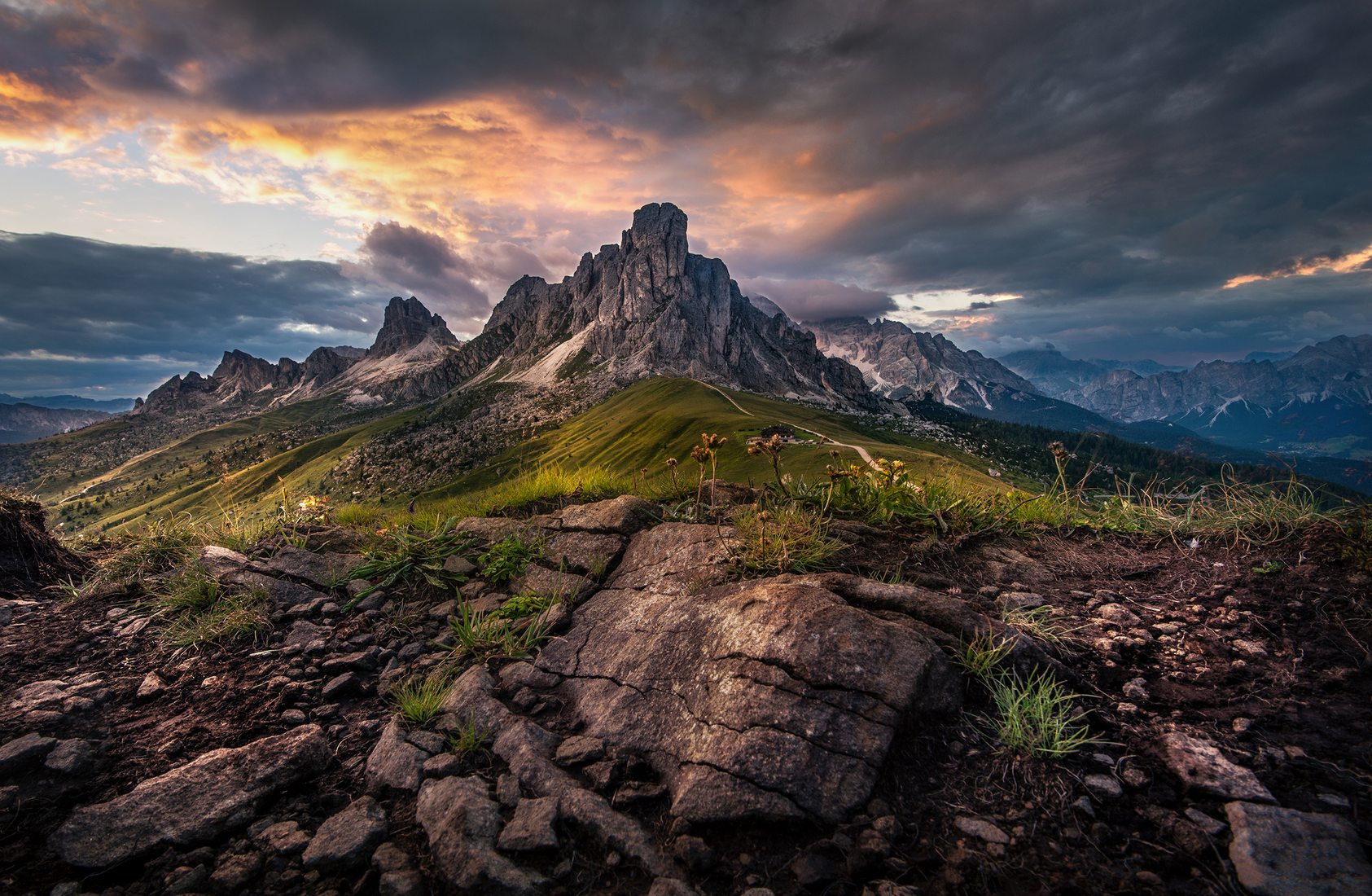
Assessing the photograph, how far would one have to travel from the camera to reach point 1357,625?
4.25m

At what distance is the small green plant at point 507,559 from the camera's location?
22.1 feet

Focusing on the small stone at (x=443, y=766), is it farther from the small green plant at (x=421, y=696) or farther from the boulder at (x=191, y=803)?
the boulder at (x=191, y=803)

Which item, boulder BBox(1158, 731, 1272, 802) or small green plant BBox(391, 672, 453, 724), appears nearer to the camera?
boulder BBox(1158, 731, 1272, 802)

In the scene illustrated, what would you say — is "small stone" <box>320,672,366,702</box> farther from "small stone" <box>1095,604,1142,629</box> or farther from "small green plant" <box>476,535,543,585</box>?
"small stone" <box>1095,604,1142,629</box>

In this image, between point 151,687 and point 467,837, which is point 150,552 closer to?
point 151,687

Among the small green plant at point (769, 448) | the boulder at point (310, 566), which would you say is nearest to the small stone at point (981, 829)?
the small green plant at point (769, 448)

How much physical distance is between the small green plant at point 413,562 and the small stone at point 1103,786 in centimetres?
654

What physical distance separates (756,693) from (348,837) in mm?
2907

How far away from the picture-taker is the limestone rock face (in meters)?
3.56

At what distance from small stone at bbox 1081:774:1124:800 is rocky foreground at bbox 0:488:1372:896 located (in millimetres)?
16

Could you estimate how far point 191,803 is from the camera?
3.58 metres

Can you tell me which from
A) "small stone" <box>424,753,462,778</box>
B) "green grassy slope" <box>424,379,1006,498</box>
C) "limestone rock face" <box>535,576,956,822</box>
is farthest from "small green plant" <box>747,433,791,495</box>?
"green grassy slope" <box>424,379,1006,498</box>

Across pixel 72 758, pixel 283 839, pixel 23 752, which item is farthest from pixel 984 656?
pixel 23 752

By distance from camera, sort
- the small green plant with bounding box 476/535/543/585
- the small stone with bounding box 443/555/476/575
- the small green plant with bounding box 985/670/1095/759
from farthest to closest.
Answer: the small stone with bounding box 443/555/476/575 < the small green plant with bounding box 476/535/543/585 < the small green plant with bounding box 985/670/1095/759
